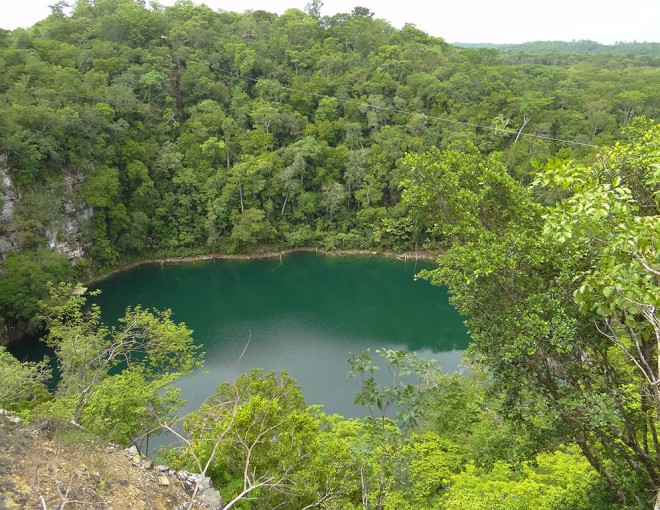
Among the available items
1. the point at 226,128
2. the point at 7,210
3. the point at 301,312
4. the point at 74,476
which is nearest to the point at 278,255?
the point at 301,312

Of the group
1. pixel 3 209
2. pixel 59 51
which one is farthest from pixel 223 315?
pixel 59 51

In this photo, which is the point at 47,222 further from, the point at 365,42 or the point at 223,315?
the point at 365,42

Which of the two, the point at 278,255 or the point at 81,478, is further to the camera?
the point at 278,255

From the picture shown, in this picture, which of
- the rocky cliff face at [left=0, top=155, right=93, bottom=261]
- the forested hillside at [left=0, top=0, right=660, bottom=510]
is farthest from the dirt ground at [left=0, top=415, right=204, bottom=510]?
the rocky cliff face at [left=0, top=155, right=93, bottom=261]

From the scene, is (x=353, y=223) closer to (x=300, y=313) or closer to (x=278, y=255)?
(x=278, y=255)

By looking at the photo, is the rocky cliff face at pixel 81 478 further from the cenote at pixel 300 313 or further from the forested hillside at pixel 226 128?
the forested hillside at pixel 226 128

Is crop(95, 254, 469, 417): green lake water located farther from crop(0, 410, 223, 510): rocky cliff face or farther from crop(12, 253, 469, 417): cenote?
crop(0, 410, 223, 510): rocky cliff face
